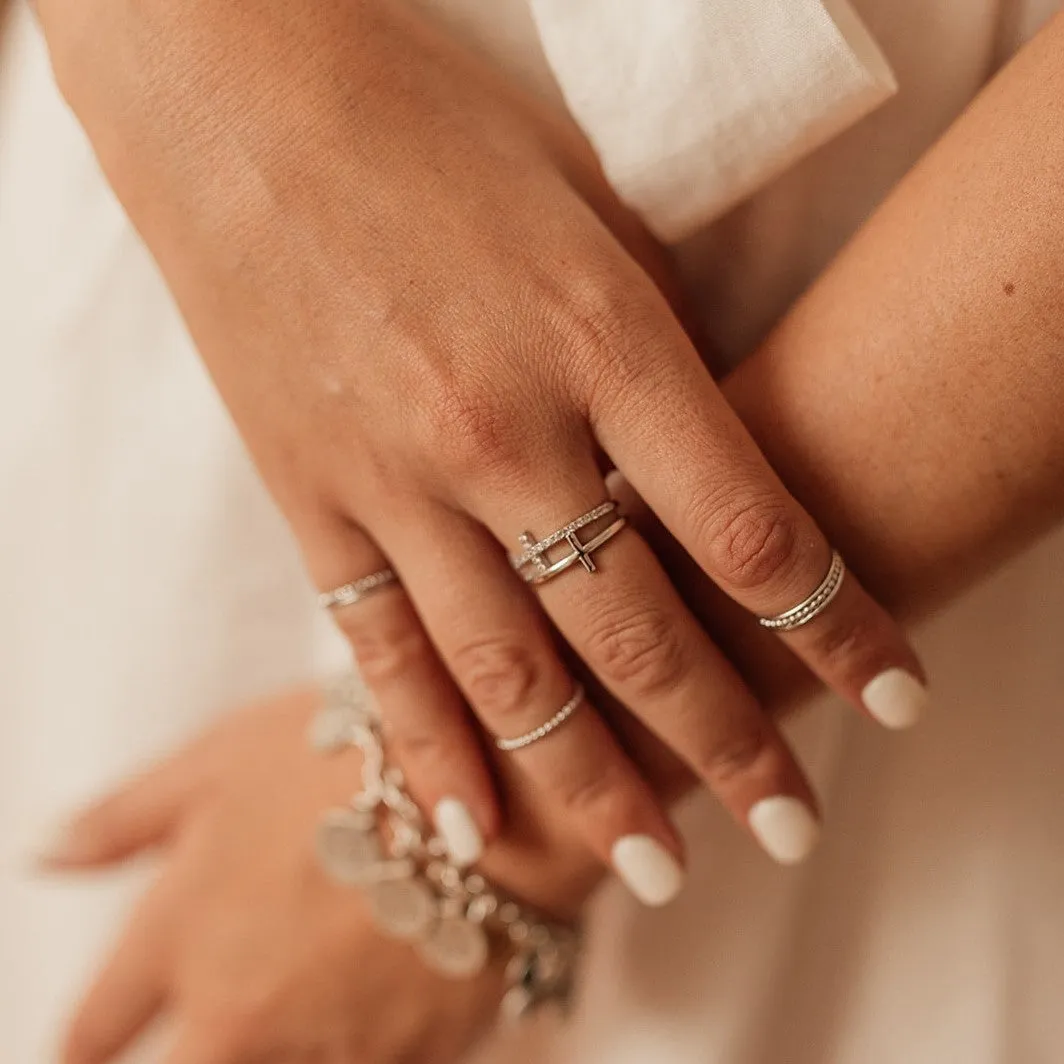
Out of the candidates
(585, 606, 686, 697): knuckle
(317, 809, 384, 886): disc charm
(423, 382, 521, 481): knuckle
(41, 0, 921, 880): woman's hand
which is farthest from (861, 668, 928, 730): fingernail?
(317, 809, 384, 886): disc charm

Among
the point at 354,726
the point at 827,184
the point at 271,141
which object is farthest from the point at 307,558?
the point at 827,184

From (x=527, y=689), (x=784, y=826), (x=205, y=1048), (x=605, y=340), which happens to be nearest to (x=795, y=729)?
(x=784, y=826)

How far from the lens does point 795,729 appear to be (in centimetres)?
70

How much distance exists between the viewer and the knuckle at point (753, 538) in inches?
19.6

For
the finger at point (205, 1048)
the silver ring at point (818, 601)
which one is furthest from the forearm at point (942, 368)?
the finger at point (205, 1048)

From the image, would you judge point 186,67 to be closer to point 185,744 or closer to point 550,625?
point 550,625

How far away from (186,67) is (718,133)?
287 mm

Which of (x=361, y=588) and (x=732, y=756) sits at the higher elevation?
(x=361, y=588)

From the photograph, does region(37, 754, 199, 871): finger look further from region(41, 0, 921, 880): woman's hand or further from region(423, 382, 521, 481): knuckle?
region(423, 382, 521, 481): knuckle

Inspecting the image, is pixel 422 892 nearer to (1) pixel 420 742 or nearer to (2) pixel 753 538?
(1) pixel 420 742

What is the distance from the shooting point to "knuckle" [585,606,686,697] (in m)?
0.54

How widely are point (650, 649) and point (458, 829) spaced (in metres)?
0.19

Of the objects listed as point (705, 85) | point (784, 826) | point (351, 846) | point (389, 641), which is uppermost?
point (705, 85)

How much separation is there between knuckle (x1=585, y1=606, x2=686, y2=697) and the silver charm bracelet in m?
0.21
